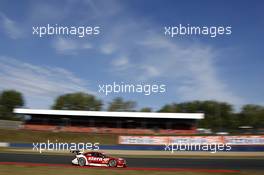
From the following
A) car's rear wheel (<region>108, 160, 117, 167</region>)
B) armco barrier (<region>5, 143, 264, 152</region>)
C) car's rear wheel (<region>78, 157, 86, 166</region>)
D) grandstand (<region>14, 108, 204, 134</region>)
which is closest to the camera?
car's rear wheel (<region>78, 157, 86, 166</region>)

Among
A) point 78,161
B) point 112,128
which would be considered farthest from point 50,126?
point 78,161

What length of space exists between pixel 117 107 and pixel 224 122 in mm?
28370

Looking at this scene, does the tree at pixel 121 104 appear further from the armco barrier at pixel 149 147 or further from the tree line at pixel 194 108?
the armco barrier at pixel 149 147

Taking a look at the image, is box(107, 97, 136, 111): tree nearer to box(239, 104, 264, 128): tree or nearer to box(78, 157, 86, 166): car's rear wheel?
box(239, 104, 264, 128): tree

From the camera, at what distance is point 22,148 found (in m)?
44.2

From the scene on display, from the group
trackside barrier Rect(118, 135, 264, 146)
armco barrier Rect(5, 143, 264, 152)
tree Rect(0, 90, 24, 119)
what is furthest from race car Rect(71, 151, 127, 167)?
tree Rect(0, 90, 24, 119)

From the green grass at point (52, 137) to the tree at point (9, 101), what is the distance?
48379 millimetres

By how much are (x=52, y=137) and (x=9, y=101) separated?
192 feet

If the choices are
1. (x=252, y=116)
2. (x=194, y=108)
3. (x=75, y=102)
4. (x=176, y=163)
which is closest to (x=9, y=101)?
(x=75, y=102)

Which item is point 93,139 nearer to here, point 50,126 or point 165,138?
point 50,126

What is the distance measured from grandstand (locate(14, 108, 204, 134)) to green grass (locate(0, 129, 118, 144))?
382cm

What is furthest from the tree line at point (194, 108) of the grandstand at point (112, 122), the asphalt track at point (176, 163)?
the asphalt track at point (176, 163)

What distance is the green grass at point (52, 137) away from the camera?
56.2 meters

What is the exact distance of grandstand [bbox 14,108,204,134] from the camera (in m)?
64.3
